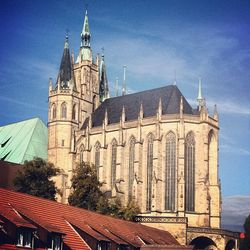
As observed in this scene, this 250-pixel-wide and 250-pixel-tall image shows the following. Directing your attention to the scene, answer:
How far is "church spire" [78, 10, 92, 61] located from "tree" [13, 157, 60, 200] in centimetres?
3293

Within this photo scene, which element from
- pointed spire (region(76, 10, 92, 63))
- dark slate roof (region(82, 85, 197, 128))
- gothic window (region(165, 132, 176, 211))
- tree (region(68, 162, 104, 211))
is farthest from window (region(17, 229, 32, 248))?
pointed spire (region(76, 10, 92, 63))

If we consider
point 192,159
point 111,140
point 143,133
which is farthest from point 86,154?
point 192,159

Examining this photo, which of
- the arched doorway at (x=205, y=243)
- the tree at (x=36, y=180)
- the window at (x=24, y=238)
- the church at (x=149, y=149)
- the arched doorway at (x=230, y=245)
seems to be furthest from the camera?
the church at (x=149, y=149)

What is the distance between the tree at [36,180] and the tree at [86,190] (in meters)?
2.84

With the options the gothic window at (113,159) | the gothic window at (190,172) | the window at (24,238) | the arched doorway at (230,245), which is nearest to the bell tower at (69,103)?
the gothic window at (113,159)

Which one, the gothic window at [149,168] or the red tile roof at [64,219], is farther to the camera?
the gothic window at [149,168]

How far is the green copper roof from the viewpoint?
324 ft

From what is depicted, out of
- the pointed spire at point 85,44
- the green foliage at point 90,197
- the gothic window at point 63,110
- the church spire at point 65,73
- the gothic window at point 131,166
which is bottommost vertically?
the green foliage at point 90,197

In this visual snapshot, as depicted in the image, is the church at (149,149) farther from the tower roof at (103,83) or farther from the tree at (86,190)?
the tower roof at (103,83)

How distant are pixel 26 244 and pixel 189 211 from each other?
184 ft

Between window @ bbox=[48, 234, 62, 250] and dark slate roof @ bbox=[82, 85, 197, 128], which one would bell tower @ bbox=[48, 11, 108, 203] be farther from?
window @ bbox=[48, 234, 62, 250]

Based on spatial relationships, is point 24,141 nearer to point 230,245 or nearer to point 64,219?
point 230,245

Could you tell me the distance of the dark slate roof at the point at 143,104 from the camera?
296 ft

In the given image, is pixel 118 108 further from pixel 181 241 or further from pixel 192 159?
pixel 181 241
